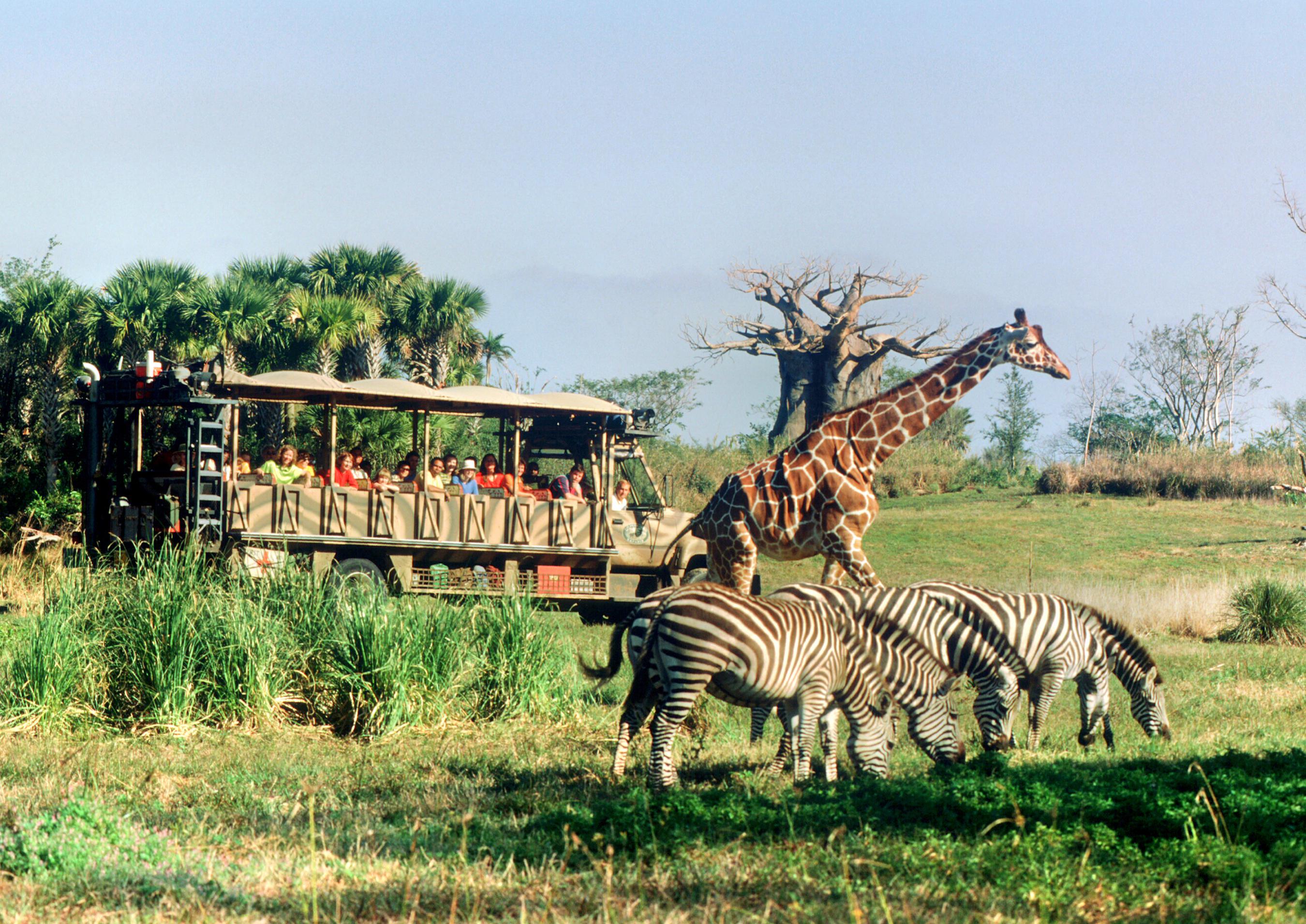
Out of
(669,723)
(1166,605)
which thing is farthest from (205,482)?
(1166,605)

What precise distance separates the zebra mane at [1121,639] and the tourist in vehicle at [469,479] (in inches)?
389

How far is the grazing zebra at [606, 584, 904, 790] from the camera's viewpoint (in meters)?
7.84

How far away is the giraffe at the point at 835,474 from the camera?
12.3m

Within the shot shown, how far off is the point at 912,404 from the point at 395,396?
790 centimetres

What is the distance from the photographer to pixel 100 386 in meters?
17.2

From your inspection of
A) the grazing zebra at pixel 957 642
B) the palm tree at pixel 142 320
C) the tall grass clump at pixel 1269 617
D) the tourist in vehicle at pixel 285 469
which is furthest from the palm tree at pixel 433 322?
the grazing zebra at pixel 957 642

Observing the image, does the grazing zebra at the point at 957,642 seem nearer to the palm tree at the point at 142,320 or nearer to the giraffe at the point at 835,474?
the giraffe at the point at 835,474

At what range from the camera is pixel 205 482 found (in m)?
16.0

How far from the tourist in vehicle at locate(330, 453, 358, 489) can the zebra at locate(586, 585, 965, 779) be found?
400 inches

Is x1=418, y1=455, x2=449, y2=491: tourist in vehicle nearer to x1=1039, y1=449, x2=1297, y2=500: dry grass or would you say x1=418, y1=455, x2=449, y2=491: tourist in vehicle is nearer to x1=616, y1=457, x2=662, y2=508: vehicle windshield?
x1=616, y1=457, x2=662, y2=508: vehicle windshield

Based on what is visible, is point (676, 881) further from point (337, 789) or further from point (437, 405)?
point (437, 405)

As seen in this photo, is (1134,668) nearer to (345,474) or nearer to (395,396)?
(395,396)

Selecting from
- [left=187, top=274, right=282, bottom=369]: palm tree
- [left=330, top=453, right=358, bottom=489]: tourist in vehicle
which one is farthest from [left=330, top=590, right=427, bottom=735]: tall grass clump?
[left=187, top=274, right=282, bottom=369]: palm tree

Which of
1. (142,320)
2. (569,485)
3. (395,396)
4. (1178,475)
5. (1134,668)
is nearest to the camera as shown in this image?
(1134,668)
